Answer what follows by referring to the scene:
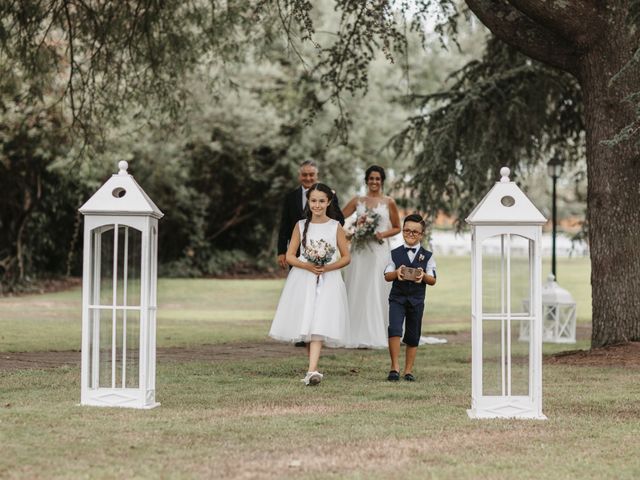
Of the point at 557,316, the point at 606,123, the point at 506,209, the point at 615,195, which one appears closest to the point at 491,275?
the point at 506,209

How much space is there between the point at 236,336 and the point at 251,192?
80.5 ft

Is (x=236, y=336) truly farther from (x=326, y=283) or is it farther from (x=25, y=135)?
(x=25, y=135)

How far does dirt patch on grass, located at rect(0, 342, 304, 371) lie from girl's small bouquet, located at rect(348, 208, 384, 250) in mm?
1606

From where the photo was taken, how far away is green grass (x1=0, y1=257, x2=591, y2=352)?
15.7 meters

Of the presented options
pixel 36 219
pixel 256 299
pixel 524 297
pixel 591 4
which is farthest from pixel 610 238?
pixel 36 219

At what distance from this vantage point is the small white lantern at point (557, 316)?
54.8ft

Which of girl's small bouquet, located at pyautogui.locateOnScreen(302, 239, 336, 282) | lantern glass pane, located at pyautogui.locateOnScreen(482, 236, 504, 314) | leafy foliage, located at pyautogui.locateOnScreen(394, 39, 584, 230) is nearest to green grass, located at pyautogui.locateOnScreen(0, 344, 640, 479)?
lantern glass pane, located at pyautogui.locateOnScreen(482, 236, 504, 314)

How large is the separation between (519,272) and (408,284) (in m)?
2.58

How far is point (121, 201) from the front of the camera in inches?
307

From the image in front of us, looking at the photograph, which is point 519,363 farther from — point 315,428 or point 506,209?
point 315,428

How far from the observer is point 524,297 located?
779cm

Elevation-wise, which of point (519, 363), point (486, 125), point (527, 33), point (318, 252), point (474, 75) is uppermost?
point (474, 75)

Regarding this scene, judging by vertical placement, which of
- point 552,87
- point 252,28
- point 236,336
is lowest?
point 236,336

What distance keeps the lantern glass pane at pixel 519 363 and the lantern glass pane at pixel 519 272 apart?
14 centimetres
